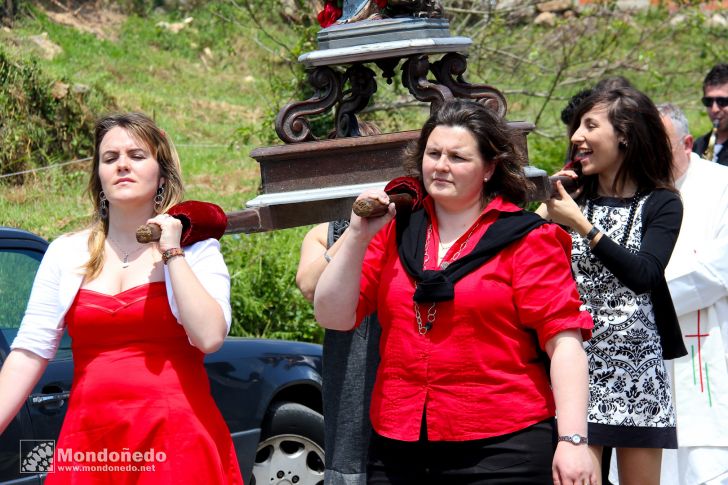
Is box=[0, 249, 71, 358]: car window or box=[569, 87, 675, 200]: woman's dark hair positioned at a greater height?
box=[569, 87, 675, 200]: woman's dark hair

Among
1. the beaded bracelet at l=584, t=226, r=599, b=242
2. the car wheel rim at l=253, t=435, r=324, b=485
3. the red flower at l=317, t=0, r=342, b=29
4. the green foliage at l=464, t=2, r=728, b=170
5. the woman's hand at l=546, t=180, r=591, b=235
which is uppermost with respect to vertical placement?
the green foliage at l=464, t=2, r=728, b=170

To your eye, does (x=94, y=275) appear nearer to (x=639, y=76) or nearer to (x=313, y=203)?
(x=313, y=203)

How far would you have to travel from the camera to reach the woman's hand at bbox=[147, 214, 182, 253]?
123 inches

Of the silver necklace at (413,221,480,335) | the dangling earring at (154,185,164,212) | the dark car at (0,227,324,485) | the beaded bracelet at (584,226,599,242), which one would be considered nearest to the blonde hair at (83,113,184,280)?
the dangling earring at (154,185,164,212)

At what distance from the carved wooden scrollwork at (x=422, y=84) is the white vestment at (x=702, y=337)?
188 centimetres

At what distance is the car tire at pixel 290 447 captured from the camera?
17.3 feet

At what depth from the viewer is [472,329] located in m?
3.11

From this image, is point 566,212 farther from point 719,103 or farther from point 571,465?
point 719,103

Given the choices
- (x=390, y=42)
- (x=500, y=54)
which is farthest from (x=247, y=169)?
(x=390, y=42)

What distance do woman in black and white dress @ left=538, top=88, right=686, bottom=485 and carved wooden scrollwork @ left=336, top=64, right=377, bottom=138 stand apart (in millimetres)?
962

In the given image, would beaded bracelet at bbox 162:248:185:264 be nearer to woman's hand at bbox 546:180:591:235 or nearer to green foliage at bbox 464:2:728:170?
woman's hand at bbox 546:180:591:235

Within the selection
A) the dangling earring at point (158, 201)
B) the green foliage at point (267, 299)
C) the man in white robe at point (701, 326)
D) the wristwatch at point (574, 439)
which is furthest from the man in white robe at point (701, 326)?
the green foliage at point (267, 299)

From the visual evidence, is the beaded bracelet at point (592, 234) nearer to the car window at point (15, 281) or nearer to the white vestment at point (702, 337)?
the white vestment at point (702, 337)

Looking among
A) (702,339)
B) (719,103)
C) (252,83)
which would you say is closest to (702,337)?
(702,339)
